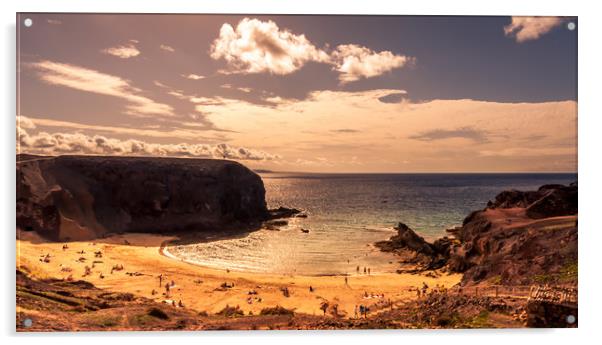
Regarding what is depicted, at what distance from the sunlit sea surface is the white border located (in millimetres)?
1139

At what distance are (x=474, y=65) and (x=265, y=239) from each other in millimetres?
6705

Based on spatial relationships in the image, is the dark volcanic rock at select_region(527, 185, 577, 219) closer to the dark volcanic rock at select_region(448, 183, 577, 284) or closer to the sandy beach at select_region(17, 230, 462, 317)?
the dark volcanic rock at select_region(448, 183, 577, 284)

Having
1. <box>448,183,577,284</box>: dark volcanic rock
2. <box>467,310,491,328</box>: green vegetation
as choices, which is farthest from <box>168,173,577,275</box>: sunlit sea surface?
<box>467,310,491,328</box>: green vegetation

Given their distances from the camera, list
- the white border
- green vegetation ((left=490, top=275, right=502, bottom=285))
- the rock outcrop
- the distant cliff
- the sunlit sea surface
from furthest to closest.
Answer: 1. the rock outcrop
2. the sunlit sea surface
3. the distant cliff
4. green vegetation ((left=490, top=275, right=502, bottom=285))
5. the white border

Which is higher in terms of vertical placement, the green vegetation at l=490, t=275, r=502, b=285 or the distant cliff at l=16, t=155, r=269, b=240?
the distant cliff at l=16, t=155, r=269, b=240

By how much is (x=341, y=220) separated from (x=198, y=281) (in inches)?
165

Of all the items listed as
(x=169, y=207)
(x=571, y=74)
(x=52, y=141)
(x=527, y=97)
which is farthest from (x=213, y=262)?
(x=571, y=74)

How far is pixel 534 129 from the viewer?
6.74 metres

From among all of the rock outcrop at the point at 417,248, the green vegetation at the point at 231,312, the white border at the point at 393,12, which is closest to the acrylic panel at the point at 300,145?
the green vegetation at the point at 231,312

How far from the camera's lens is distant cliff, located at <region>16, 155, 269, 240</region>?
701 cm

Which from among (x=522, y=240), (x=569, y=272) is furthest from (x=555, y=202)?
(x=569, y=272)

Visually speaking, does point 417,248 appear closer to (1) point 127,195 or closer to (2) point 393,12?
(2) point 393,12

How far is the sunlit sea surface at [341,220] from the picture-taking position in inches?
293
